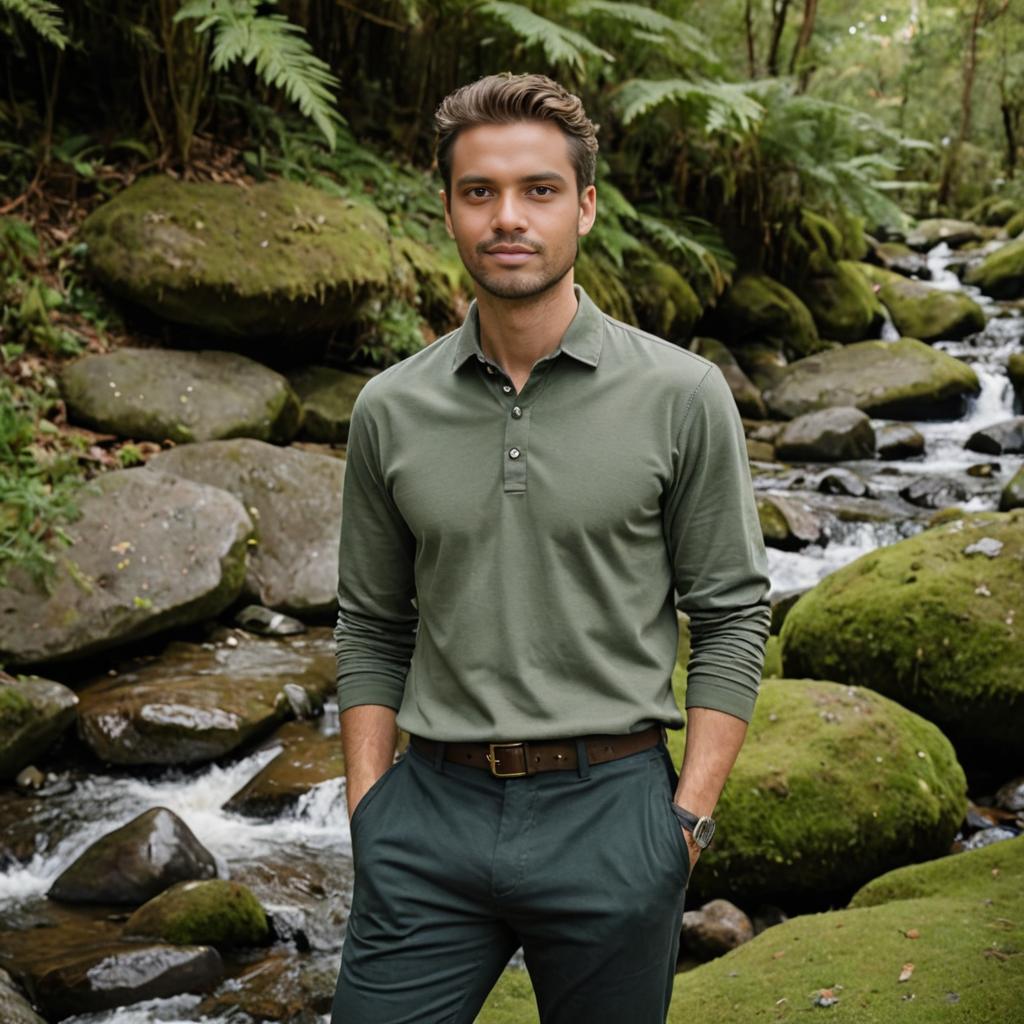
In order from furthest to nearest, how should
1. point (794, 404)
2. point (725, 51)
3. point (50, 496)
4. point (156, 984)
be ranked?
1. point (725, 51)
2. point (794, 404)
3. point (50, 496)
4. point (156, 984)

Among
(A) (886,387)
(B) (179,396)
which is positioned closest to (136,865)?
(B) (179,396)

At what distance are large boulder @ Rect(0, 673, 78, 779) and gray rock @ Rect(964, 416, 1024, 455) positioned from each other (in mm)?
9938

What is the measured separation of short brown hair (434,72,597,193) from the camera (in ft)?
6.88

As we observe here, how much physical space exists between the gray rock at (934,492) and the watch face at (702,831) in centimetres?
927

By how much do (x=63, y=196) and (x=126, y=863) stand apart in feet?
20.4

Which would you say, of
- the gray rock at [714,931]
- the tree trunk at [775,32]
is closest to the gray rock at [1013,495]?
the gray rock at [714,931]

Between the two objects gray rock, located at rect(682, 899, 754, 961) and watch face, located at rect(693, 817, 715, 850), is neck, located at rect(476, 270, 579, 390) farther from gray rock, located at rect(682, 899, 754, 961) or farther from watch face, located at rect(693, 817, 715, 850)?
gray rock, located at rect(682, 899, 754, 961)

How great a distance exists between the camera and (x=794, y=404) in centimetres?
1412

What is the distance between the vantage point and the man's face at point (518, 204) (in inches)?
83.2

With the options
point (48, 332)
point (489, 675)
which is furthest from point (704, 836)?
point (48, 332)

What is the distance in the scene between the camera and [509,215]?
209 cm

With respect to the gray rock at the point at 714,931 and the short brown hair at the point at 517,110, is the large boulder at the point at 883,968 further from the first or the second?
the short brown hair at the point at 517,110

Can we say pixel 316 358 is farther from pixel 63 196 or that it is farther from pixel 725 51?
pixel 725 51

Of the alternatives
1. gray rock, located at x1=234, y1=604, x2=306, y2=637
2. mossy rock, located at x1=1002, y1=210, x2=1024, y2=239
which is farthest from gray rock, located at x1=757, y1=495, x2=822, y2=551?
mossy rock, located at x1=1002, y1=210, x2=1024, y2=239
